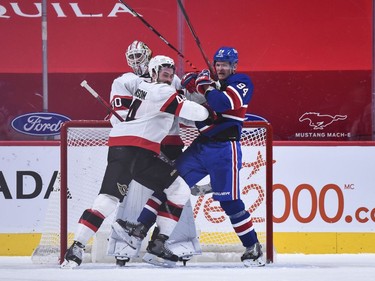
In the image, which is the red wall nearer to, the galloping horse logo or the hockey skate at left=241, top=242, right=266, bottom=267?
the galloping horse logo

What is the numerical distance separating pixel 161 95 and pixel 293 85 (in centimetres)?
197

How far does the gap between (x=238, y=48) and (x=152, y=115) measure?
185 centimetres

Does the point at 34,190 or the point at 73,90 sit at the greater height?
the point at 73,90

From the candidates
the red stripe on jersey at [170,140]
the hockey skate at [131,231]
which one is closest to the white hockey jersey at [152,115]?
the red stripe on jersey at [170,140]

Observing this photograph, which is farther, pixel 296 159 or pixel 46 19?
pixel 46 19

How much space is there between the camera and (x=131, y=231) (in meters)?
6.68

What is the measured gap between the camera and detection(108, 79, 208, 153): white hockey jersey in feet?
21.2

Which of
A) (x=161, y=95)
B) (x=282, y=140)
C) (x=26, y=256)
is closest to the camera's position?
(x=161, y=95)

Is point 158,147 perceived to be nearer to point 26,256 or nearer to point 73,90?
point 26,256

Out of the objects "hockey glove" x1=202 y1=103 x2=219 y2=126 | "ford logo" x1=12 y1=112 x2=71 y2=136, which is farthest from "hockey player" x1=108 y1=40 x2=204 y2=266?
"ford logo" x1=12 y1=112 x2=71 y2=136

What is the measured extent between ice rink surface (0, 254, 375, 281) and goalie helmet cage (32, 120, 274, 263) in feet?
0.58

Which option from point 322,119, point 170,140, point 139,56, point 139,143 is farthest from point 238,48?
point 139,143

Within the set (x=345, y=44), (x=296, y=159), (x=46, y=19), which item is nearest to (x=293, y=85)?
(x=345, y=44)

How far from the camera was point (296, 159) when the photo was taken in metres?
7.47
